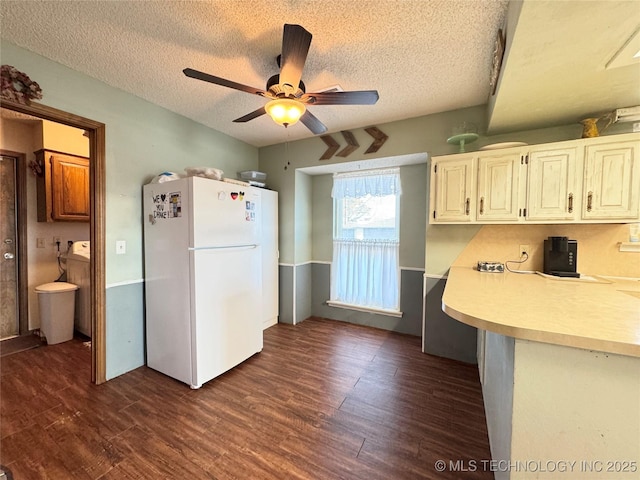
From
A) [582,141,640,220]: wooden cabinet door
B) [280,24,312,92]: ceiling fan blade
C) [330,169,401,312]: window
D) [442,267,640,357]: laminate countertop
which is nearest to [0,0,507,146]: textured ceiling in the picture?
[280,24,312,92]: ceiling fan blade

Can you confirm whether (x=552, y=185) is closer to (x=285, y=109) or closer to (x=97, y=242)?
(x=285, y=109)

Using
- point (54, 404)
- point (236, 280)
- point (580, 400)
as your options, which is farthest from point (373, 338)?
point (54, 404)

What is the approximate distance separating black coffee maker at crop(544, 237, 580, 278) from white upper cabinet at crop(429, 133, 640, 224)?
0.81 feet

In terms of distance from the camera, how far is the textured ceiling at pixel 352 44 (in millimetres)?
1261

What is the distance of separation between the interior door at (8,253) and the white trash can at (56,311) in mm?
327

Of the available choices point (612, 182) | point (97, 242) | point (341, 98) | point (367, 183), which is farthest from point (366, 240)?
point (97, 242)

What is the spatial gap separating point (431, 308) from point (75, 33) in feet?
11.5

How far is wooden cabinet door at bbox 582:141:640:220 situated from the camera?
5.56 ft

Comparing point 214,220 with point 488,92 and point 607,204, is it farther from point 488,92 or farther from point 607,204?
point 607,204

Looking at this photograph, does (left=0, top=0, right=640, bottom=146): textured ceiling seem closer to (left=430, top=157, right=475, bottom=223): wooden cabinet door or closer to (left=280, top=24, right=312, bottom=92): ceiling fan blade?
(left=280, top=24, right=312, bottom=92): ceiling fan blade

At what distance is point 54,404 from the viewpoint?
181 cm

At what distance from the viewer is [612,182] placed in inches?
68.5

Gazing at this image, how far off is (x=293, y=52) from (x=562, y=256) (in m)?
2.47

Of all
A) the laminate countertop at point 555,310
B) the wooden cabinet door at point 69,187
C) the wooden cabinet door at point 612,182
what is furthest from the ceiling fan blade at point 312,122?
the wooden cabinet door at point 69,187
